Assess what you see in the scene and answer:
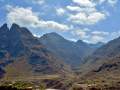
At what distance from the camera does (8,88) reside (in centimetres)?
9000

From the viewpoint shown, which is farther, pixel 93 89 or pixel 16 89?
pixel 93 89

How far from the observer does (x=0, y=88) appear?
91.1m

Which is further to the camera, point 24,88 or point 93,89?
point 93,89

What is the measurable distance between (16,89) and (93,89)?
232 feet

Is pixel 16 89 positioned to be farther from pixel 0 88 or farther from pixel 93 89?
pixel 93 89

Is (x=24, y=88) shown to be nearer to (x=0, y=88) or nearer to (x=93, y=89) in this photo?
(x=0, y=88)

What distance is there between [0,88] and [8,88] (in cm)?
257

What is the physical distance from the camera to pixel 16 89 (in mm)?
88250

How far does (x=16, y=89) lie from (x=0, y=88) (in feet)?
18.0

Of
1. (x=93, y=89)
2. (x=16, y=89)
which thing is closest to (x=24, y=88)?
(x=16, y=89)

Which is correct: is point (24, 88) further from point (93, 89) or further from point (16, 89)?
point (93, 89)

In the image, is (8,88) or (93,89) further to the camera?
(93,89)

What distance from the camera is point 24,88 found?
3570 inches

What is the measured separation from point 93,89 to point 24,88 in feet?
222
